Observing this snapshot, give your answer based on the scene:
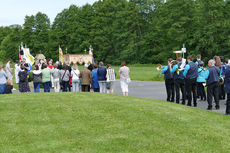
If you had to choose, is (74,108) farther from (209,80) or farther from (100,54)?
(100,54)

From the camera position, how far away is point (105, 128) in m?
8.55

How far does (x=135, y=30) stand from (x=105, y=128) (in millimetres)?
66363

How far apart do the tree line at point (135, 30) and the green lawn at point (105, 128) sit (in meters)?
47.6

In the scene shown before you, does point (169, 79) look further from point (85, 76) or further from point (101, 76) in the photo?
point (85, 76)

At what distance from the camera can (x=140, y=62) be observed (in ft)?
241

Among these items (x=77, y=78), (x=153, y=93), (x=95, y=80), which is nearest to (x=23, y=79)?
(x=77, y=78)

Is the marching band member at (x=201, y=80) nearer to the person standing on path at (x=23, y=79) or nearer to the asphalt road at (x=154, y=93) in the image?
the asphalt road at (x=154, y=93)

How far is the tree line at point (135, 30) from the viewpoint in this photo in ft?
189

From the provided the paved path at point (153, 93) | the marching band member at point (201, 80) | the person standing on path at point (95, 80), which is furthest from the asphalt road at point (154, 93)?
the person standing on path at point (95, 80)

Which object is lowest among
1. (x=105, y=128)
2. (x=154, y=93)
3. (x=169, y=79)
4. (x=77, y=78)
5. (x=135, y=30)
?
(x=105, y=128)

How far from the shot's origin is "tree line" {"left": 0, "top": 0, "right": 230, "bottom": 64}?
57.6m

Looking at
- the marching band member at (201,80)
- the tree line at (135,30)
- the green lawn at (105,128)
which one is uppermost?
the tree line at (135,30)

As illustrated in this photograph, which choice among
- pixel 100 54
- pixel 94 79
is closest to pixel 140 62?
pixel 100 54

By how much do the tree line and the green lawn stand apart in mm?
47573
